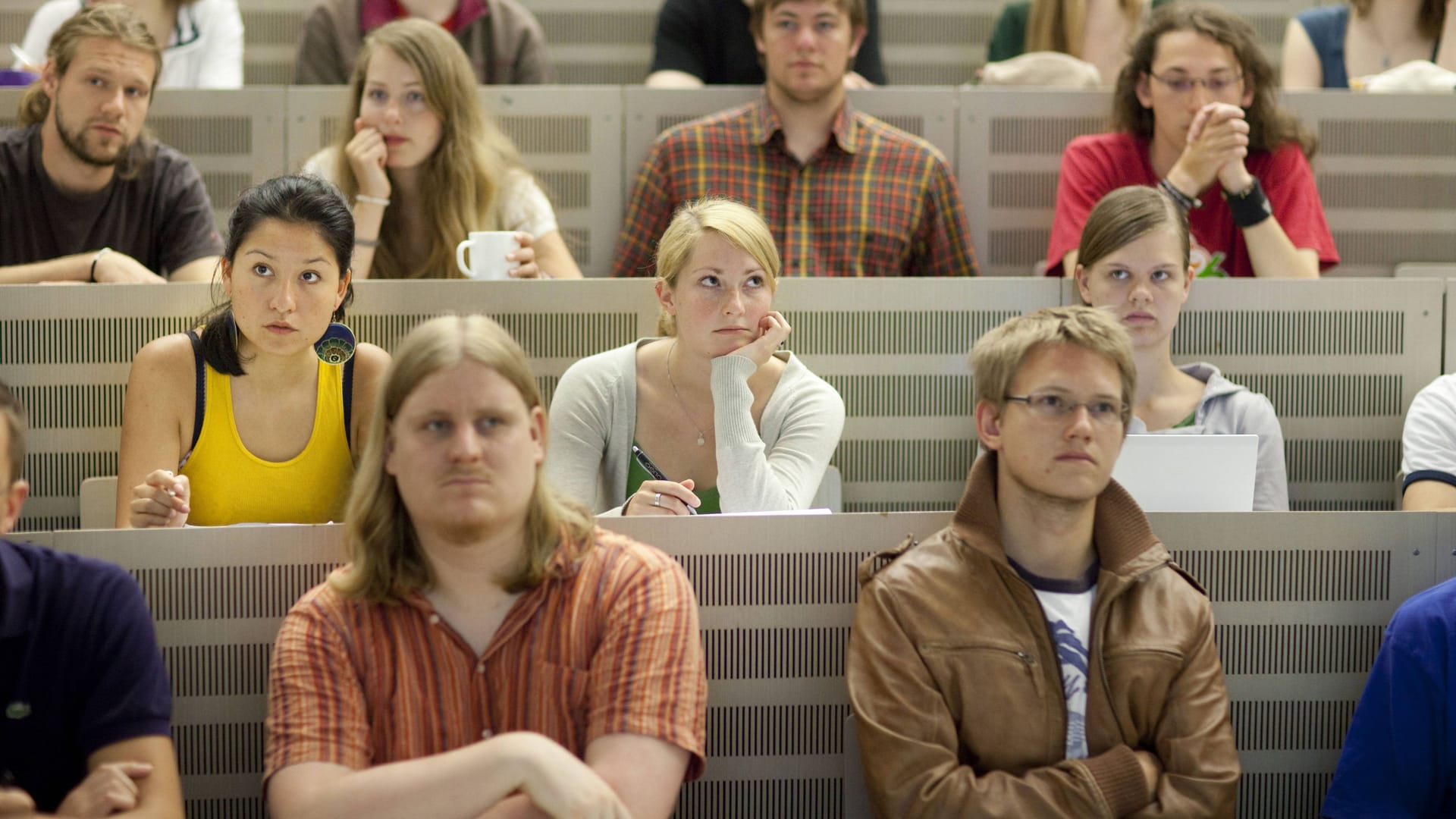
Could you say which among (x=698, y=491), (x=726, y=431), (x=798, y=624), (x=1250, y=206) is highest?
(x=1250, y=206)

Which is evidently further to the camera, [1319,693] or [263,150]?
[263,150]

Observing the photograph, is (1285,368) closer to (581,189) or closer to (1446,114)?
(1446,114)

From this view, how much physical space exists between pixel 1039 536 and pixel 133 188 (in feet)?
6.86

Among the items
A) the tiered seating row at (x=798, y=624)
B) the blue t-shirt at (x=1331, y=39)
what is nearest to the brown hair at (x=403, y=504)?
the tiered seating row at (x=798, y=624)

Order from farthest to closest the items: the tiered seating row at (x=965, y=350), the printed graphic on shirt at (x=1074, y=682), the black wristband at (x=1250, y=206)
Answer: the black wristband at (x=1250, y=206)
the tiered seating row at (x=965, y=350)
the printed graphic on shirt at (x=1074, y=682)

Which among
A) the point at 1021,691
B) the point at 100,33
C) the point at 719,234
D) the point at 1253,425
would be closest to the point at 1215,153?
the point at 1253,425

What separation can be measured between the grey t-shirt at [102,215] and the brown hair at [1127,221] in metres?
1.76

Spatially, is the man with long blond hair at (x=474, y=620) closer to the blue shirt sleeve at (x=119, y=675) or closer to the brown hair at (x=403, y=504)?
the brown hair at (x=403, y=504)

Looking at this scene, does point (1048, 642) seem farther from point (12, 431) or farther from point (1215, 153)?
point (1215, 153)

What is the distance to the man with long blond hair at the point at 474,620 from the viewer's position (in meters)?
1.69

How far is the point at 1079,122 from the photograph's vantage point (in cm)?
349

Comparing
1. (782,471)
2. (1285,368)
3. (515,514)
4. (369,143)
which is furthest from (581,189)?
(515,514)

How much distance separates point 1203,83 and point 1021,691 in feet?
6.16

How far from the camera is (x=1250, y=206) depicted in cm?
308
